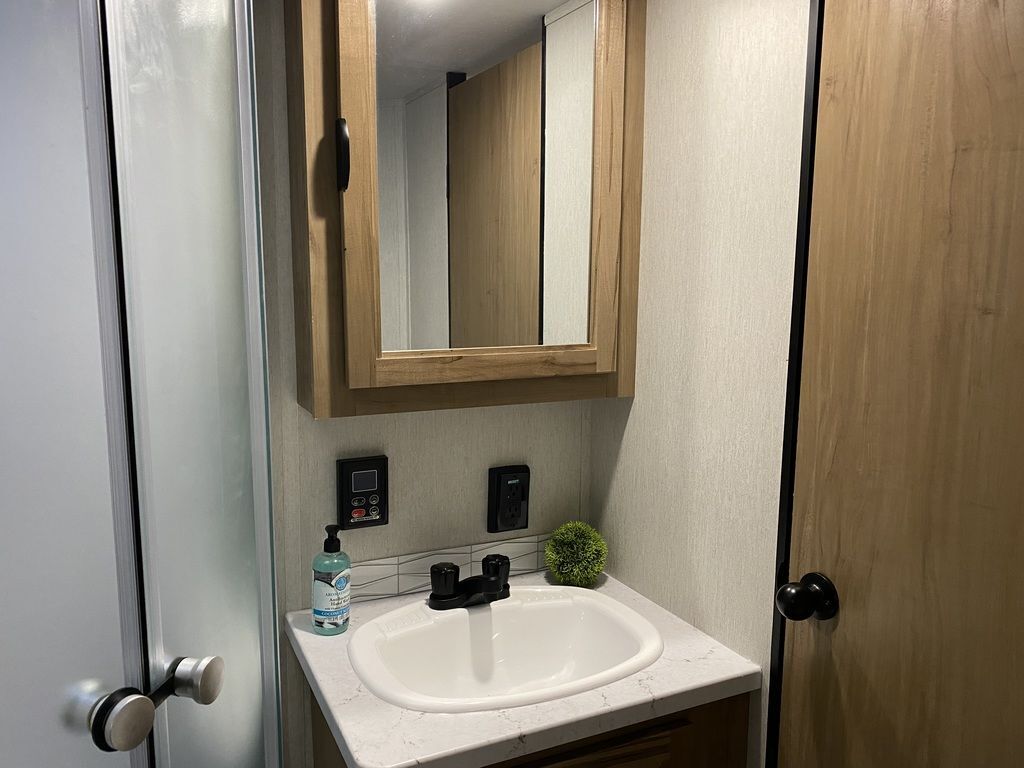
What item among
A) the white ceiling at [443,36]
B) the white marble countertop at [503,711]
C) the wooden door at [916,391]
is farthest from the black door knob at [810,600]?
the white ceiling at [443,36]

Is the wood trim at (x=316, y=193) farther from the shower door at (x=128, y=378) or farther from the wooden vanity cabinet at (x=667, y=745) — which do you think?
the wooden vanity cabinet at (x=667, y=745)

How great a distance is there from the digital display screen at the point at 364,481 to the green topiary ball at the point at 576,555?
0.38 meters

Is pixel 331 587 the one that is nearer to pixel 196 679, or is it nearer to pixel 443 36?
pixel 196 679

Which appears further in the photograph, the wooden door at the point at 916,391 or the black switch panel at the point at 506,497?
the black switch panel at the point at 506,497

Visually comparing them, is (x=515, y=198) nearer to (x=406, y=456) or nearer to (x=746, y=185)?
(x=746, y=185)

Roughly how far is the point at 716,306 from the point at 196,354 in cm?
81

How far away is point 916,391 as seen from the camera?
0.90 meters

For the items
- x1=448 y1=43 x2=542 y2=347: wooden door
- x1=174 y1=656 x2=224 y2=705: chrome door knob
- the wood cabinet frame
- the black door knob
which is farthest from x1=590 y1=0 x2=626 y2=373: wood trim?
x1=174 y1=656 x2=224 y2=705: chrome door knob

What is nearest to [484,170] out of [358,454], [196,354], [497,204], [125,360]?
[497,204]

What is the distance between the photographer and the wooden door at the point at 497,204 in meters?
1.26

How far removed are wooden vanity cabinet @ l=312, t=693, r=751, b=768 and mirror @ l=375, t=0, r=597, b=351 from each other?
647mm

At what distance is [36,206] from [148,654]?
394 mm

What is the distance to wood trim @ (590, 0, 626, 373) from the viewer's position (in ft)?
4.34

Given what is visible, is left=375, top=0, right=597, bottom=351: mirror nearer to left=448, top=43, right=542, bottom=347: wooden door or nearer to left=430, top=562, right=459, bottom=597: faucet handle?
left=448, top=43, right=542, bottom=347: wooden door
